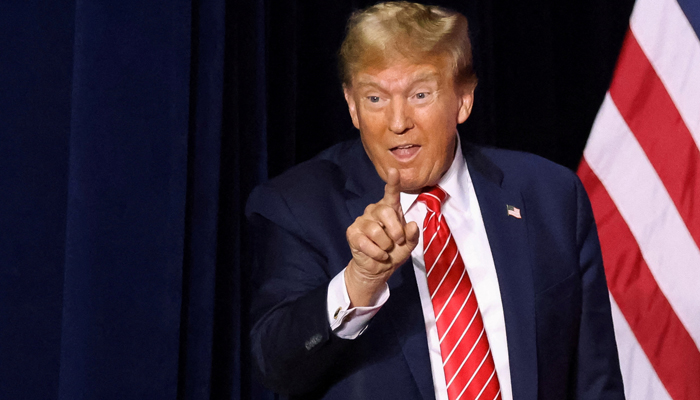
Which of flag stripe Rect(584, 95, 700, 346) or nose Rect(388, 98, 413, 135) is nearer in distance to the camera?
nose Rect(388, 98, 413, 135)

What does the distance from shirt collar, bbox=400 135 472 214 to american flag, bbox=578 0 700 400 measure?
0.69 metres

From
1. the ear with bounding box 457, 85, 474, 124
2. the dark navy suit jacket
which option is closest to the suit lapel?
the dark navy suit jacket

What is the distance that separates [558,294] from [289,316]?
21.0 inches

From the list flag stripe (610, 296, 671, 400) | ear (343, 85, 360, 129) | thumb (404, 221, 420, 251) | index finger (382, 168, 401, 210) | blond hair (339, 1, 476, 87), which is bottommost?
flag stripe (610, 296, 671, 400)

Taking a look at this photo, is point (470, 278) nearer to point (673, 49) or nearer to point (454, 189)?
point (454, 189)

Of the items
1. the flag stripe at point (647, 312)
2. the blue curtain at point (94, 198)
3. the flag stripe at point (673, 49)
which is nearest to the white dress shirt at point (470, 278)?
the blue curtain at point (94, 198)

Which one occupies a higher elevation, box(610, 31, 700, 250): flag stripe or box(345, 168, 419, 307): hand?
box(610, 31, 700, 250): flag stripe

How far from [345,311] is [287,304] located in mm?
154

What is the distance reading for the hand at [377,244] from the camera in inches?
36.3

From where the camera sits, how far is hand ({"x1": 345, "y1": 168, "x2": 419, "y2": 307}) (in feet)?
3.02

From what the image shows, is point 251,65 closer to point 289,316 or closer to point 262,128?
point 262,128

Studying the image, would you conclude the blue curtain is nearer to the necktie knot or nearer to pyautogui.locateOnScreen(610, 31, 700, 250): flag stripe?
the necktie knot

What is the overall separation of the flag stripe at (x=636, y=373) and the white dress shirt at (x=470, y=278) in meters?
0.74

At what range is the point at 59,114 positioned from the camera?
125 centimetres
